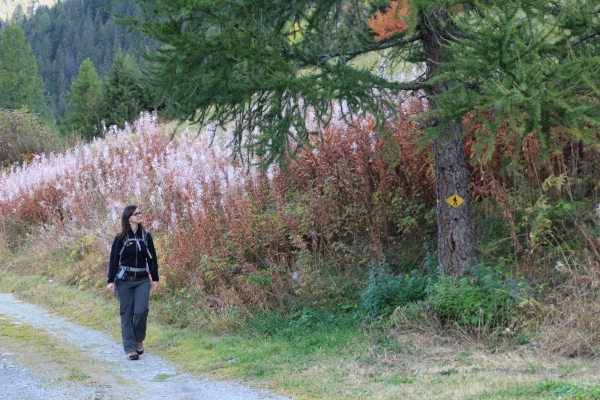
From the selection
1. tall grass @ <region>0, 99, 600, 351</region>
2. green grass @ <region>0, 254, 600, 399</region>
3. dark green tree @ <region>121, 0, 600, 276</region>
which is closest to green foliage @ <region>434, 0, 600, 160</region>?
dark green tree @ <region>121, 0, 600, 276</region>

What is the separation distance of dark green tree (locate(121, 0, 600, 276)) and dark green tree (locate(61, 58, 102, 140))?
59.0 ft

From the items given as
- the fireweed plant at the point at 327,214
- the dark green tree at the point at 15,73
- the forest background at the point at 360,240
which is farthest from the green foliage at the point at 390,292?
the dark green tree at the point at 15,73

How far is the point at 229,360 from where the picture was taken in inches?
307

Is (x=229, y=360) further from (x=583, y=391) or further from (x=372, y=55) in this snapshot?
(x=372, y=55)

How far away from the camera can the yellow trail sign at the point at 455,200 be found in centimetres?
757

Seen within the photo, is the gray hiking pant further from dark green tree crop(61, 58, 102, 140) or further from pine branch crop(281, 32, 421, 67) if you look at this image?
dark green tree crop(61, 58, 102, 140)

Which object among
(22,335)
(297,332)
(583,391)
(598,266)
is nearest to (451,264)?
(598,266)

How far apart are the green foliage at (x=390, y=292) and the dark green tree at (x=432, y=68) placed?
47 centimetres

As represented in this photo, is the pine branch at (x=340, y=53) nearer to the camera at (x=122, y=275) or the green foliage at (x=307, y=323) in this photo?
the green foliage at (x=307, y=323)

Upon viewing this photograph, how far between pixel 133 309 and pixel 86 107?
31874 mm

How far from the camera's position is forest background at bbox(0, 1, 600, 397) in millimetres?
7160

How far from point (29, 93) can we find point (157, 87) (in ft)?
154

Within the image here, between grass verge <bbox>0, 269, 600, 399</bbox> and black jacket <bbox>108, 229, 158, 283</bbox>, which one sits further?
black jacket <bbox>108, 229, 158, 283</bbox>

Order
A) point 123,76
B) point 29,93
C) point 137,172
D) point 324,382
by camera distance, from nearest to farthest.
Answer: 1. point 324,382
2. point 137,172
3. point 123,76
4. point 29,93
